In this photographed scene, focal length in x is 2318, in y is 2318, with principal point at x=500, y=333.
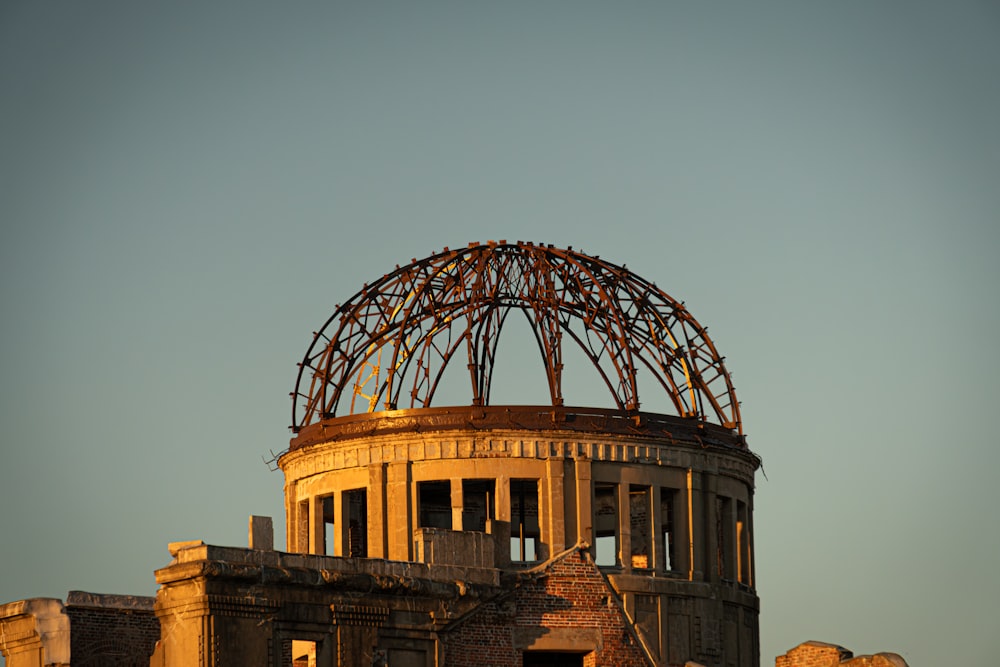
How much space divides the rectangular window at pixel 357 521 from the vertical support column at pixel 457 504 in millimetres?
3158

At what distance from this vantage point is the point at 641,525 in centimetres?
6769

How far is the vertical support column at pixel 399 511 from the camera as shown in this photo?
62.2 m

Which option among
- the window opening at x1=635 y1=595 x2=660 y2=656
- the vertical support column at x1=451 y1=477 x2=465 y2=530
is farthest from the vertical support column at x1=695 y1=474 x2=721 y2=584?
the vertical support column at x1=451 y1=477 x2=465 y2=530

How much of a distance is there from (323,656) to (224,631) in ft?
8.41

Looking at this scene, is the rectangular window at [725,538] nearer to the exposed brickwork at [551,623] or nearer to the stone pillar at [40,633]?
the exposed brickwork at [551,623]

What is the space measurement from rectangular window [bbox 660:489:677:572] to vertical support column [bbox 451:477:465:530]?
5.81m

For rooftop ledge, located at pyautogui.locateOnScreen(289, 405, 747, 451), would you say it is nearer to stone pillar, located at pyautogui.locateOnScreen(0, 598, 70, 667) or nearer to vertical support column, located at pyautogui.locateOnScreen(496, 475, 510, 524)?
vertical support column, located at pyautogui.locateOnScreen(496, 475, 510, 524)

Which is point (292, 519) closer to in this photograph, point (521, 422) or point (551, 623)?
point (521, 422)

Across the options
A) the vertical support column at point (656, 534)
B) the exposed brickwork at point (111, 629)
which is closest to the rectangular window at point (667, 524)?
the vertical support column at point (656, 534)

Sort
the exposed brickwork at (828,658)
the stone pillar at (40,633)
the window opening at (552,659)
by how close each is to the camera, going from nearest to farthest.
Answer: the stone pillar at (40,633), the window opening at (552,659), the exposed brickwork at (828,658)

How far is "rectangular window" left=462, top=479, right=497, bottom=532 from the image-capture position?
65250mm

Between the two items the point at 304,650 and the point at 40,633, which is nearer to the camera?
the point at 304,650

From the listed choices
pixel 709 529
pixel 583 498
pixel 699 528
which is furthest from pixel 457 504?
pixel 709 529

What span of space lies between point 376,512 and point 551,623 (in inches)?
535
